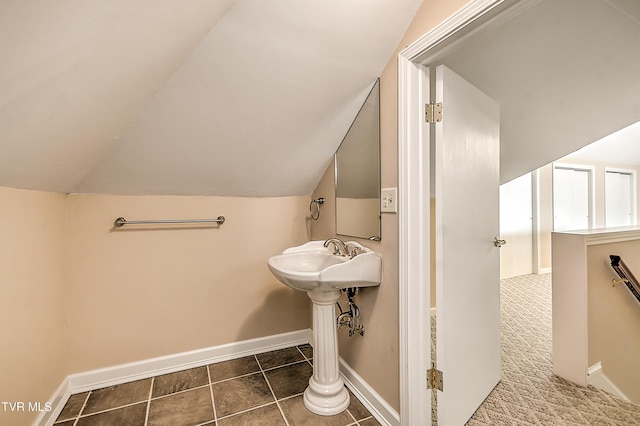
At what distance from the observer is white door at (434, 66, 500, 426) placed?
1277 millimetres

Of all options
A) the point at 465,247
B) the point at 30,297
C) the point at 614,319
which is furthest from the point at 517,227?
the point at 30,297

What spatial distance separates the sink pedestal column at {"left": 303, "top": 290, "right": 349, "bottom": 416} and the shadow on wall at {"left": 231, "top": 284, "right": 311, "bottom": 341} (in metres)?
0.69

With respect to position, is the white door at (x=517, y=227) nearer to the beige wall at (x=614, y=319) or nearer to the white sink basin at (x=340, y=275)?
the beige wall at (x=614, y=319)

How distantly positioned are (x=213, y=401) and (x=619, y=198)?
7385 millimetres

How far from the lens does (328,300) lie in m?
1.58

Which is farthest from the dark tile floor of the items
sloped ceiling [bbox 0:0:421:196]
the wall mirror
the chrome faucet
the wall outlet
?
sloped ceiling [bbox 0:0:421:196]

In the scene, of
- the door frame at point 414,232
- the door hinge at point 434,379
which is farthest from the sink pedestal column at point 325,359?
the door hinge at point 434,379

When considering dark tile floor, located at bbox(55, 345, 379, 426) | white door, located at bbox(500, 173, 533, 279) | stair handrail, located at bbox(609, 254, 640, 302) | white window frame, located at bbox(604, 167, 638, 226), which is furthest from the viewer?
white window frame, located at bbox(604, 167, 638, 226)

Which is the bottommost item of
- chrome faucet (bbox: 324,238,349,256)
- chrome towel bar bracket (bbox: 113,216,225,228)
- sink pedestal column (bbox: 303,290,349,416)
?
sink pedestal column (bbox: 303,290,349,416)

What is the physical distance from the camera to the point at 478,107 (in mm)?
1521

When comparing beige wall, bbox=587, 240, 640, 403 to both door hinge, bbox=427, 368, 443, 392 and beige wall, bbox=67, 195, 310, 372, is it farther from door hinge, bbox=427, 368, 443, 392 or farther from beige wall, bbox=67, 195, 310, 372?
beige wall, bbox=67, 195, 310, 372

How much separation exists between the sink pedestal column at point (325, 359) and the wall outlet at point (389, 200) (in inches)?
20.7

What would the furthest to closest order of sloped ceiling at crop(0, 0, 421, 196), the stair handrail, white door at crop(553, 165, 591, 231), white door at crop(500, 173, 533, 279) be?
white door at crop(553, 165, 591, 231) → white door at crop(500, 173, 533, 279) → the stair handrail → sloped ceiling at crop(0, 0, 421, 196)

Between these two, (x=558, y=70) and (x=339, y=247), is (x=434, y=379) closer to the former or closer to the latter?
(x=339, y=247)
